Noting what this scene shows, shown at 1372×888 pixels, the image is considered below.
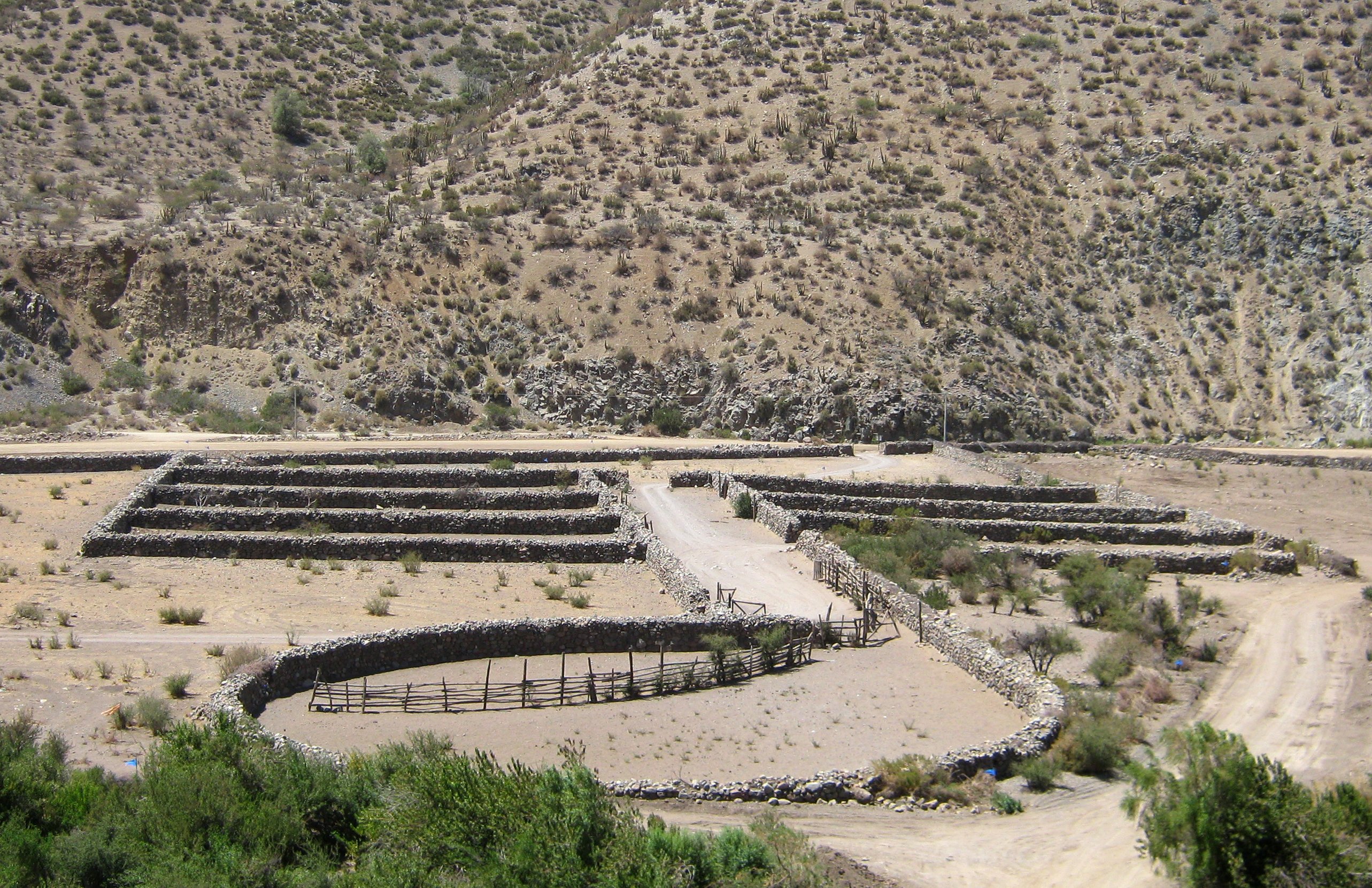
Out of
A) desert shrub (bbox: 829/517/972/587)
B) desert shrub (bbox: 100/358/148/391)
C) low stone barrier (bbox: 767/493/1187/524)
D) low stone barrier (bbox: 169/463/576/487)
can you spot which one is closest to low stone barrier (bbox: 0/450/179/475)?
low stone barrier (bbox: 169/463/576/487)

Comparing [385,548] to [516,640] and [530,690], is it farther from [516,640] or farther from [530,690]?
[530,690]

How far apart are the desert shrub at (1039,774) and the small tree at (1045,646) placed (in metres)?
4.87

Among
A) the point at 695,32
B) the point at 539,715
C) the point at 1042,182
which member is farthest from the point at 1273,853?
the point at 695,32

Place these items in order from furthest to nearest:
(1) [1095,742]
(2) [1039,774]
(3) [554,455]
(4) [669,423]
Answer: (4) [669,423] < (3) [554,455] < (1) [1095,742] < (2) [1039,774]

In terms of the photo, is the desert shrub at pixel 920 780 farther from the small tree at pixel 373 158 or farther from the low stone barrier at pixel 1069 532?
the small tree at pixel 373 158

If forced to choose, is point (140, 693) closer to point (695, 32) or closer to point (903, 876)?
point (903, 876)

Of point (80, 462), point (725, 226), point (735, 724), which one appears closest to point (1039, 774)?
point (735, 724)

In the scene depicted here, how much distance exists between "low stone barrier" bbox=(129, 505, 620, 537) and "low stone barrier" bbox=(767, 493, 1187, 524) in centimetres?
639

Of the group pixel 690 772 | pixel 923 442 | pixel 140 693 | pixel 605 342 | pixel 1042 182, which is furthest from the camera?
pixel 1042 182

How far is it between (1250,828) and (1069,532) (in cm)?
2255

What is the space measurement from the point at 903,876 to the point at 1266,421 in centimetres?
4751

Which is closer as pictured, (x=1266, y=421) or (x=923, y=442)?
(x=923, y=442)

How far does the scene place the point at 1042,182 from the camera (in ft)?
213

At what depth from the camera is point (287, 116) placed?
73.9 meters
